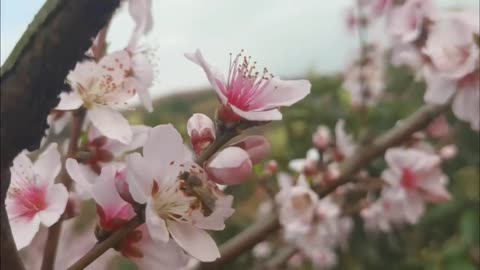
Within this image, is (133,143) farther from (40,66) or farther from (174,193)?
(40,66)

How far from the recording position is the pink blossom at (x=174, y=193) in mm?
356

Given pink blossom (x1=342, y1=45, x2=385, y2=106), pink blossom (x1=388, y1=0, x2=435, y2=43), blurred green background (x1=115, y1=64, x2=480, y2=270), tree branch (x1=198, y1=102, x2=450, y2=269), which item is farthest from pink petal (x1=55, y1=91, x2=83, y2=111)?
pink blossom (x1=342, y1=45, x2=385, y2=106)

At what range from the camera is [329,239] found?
1.39 m

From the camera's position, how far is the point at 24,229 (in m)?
0.41

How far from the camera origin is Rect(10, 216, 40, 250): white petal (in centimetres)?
40

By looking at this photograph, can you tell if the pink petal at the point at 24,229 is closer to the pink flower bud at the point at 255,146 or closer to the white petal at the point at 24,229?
the white petal at the point at 24,229

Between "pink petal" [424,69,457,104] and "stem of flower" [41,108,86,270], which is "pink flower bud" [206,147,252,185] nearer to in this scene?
"stem of flower" [41,108,86,270]

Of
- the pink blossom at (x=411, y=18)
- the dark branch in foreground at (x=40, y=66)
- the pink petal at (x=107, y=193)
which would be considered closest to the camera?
the dark branch in foreground at (x=40, y=66)

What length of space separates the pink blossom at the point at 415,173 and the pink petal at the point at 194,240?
0.65 m

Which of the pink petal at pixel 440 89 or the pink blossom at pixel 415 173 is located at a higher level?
the pink petal at pixel 440 89

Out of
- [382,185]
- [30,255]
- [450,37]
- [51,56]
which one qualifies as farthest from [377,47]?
[51,56]

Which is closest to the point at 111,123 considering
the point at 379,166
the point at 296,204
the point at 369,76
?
the point at 296,204

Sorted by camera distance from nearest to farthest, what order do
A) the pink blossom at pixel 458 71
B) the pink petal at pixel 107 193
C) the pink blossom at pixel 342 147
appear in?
the pink petal at pixel 107 193, the pink blossom at pixel 458 71, the pink blossom at pixel 342 147

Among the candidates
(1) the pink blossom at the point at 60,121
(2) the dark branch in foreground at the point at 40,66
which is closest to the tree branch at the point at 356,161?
(1) the pink blossom at the point at 60,121
